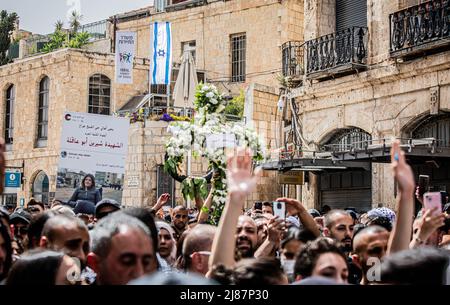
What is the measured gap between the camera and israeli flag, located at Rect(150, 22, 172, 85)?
23969mm

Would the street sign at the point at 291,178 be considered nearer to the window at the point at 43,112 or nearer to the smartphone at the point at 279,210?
the smartphone at the point at 279,210

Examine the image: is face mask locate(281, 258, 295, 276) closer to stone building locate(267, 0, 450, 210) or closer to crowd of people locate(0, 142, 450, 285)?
crowd of people locate(0, 142, 450, 285)

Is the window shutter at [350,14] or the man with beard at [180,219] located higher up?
the window shutter at [350,14]

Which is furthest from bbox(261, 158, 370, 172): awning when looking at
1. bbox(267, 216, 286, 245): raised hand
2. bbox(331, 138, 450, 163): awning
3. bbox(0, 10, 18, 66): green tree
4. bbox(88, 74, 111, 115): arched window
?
bbox(0, 10, 18, 66): green tree

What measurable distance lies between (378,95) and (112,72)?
53.5ft

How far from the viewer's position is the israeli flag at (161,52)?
78.6 ft

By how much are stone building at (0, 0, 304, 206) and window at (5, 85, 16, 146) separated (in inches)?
1.8

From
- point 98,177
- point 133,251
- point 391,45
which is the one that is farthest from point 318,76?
point 133,251

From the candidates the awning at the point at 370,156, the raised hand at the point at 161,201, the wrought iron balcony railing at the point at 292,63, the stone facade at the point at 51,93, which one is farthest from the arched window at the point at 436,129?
the stone facade at the point at 51,93

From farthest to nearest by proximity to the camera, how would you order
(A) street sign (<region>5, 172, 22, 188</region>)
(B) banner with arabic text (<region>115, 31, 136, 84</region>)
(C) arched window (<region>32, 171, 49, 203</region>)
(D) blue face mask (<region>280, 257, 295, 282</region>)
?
(C) arched window (<region>32, 171, 49, 203</region>) → (B) banner with arabic text (<region>115, 31, 136, 84</region>) → (A) street sign (<region>5, 172, 22, 188</region>) → (D) blue face mask (<region>280, 257, 295, 282</region>)

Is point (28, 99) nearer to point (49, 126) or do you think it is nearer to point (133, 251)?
point (49, 126)

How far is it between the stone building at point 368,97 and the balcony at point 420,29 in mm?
21

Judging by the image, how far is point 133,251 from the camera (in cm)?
406
